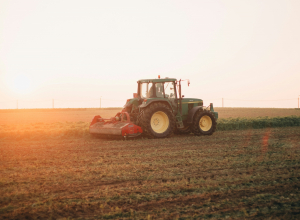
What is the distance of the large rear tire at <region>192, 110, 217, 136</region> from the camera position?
1250cm

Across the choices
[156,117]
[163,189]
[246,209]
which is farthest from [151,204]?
[156,117]

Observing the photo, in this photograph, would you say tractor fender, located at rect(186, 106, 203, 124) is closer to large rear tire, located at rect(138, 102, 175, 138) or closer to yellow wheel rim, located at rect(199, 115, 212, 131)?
yellow wheel rim, located at rect(199, 115, 212, 131)

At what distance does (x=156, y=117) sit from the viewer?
1178cm

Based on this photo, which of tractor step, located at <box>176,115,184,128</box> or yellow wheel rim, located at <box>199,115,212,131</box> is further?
yellow wheel rim, located at <box>199,115,212,131</box>

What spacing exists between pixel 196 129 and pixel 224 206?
8.52 meters

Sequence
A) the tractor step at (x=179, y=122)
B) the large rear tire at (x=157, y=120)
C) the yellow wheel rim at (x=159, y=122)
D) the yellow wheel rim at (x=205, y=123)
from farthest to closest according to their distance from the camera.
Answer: the yellow wheel rim at (x=205, y=123) → the tractor step at (x=179, y=122) → the yellow wheel rim at (x=159, y=122) → the large rear tire at (x=157, y=120)

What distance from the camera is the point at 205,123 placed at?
13.1 m

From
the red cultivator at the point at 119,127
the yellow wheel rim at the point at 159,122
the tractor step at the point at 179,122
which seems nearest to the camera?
the red cultivator at the point at 119,127

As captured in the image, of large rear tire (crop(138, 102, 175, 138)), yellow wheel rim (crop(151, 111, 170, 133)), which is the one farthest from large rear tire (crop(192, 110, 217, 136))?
yellow wheel rim (crop(151, 111, 170, 133))

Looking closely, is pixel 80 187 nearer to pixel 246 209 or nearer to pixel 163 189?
pixel 163 189

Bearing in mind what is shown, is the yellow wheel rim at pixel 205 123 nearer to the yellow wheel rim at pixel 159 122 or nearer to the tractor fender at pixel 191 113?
the tractor fender at pixel 191 113

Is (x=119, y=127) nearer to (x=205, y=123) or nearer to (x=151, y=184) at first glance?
(x=205, y=123)

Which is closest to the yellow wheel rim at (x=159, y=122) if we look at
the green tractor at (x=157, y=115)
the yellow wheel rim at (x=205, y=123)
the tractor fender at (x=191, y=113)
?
the green tractor at (x=157, y=115)

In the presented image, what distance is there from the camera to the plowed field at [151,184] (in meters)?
3.89
